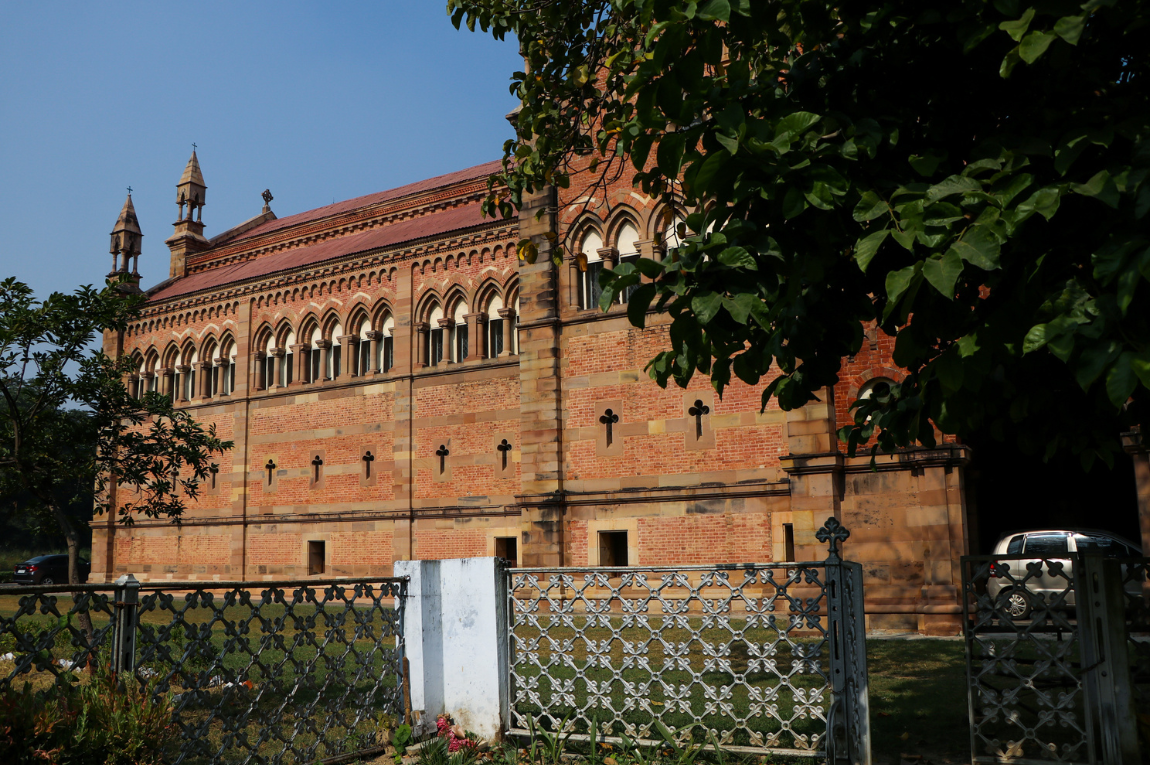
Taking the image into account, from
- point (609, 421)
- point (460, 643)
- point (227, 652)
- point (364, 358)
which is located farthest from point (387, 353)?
point (227, 652)

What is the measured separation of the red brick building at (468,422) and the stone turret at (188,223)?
11 cm

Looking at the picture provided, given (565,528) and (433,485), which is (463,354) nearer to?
(433,485)

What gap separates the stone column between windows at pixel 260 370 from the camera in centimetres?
2869

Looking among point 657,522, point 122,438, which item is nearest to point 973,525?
point 657,522

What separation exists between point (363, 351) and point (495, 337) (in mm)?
5094

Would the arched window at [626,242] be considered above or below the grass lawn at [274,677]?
above

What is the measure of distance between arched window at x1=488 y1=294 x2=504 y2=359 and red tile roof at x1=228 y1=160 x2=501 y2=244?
204 inches

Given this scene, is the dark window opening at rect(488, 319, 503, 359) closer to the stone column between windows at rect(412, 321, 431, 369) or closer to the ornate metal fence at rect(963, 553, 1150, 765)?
the stone column between windows at rect(412, 321, 431, 369)

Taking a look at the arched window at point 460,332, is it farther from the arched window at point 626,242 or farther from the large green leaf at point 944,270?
the large green leaf at point 944,270

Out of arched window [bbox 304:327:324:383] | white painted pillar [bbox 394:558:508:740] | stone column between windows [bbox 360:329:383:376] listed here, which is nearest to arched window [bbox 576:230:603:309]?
stone column between windows [bbox 360:329:383:376]

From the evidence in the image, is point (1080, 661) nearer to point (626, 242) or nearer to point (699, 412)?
point (699, 412)

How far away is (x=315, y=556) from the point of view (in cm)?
2677

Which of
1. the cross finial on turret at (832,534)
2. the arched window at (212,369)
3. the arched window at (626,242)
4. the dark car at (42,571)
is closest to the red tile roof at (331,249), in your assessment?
the arched window at (212,369)

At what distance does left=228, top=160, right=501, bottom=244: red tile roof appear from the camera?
28.9 m
